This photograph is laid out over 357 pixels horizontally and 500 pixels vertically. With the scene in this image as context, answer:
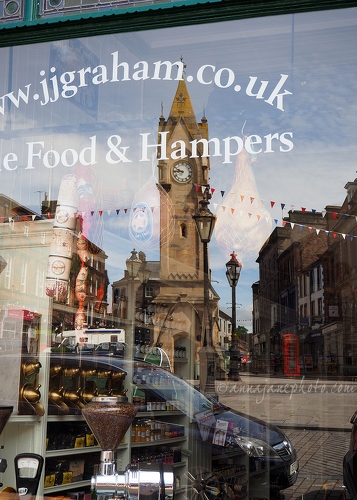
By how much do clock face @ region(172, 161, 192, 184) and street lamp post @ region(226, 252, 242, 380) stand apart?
2.31 ft

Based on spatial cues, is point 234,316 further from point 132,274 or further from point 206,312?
point 132,274

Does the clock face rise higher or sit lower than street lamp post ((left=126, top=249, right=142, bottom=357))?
higher

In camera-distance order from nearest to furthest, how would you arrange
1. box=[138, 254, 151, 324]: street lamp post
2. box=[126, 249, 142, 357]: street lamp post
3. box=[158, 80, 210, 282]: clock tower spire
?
box=[158, 80, 210, 282]: clock tower spire → box=[126, 249, 142, 357]: street lamp post → box=[138, 254, 151, 324]: street lamp post

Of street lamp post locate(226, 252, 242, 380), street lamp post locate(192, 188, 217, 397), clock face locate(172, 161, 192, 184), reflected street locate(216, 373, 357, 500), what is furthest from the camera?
street lamp post locate(226, 252, 242, 380)

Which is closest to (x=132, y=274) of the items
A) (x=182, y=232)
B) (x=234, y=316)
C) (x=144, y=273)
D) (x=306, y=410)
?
(x=144, y=273)

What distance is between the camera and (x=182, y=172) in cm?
438

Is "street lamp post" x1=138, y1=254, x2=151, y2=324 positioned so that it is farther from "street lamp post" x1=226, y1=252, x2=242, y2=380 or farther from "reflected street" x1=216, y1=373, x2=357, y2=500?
"reflected street" x1=216, y1=373, x2=357, y2=500

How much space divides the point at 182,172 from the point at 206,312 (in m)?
1.33

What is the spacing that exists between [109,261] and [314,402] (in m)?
2.09

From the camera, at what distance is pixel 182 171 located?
14.3 feet

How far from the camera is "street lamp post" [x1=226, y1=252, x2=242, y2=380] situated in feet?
15.7

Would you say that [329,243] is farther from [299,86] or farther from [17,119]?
[17,119]

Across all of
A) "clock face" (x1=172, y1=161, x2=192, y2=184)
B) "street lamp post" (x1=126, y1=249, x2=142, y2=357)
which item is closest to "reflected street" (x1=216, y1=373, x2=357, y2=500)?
"street lamp post" (x1=126, y1=249, x2=142, y2=357)

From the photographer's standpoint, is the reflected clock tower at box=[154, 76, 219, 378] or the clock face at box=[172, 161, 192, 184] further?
the clock face at box=[172, 161, 192, 184]
